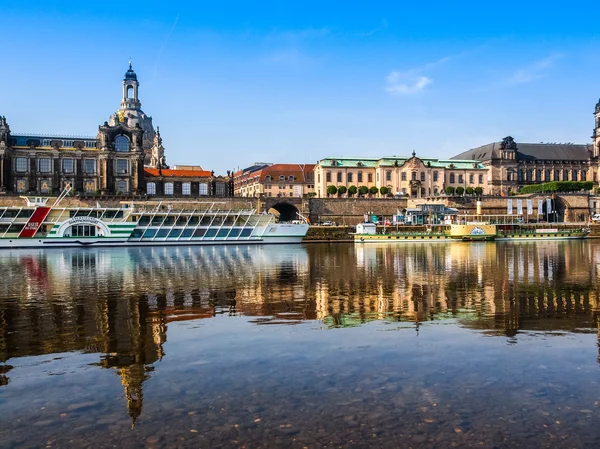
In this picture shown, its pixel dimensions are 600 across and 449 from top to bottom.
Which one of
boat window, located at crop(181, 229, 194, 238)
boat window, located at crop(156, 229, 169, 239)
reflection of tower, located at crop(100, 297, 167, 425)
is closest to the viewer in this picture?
reflection of tower, located at crop(100, 297, 167, 425)

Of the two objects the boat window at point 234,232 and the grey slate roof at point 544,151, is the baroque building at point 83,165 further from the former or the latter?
the grey slate roof at point 544,151

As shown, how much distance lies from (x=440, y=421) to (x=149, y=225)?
191 feet

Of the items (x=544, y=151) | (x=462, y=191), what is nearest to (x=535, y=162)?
(x=544, y=151)

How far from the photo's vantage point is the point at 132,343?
1390 centimetres

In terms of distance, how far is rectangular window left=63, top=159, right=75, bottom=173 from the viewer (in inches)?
3388

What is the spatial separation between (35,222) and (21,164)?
97.7 ft

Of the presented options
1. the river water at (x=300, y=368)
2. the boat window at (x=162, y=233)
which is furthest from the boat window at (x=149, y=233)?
the river water at (x=300, y=368)

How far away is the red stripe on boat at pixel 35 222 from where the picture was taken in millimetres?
58875

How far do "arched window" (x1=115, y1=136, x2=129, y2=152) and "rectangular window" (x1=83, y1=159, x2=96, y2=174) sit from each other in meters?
4.05

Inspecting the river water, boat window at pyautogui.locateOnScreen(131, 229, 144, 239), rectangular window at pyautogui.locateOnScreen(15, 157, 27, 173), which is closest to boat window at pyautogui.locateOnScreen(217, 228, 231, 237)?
boat window at pyautogui.locateOnScreen(131, 229, 144, 239)

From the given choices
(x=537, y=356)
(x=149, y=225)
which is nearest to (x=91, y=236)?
(x=149, y=225)

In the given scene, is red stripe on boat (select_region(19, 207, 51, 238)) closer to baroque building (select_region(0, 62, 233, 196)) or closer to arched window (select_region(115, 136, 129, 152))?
baroque building (select_region(0, 62, 233, 196))

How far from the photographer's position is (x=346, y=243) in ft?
241

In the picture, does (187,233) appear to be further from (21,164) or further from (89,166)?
(21,164)
